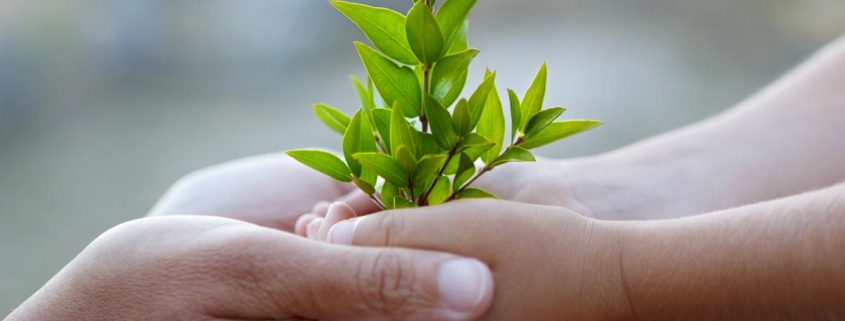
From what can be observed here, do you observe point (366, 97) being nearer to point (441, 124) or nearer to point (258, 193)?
point (441, 124)

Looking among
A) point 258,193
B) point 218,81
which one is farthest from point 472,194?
point 218,81

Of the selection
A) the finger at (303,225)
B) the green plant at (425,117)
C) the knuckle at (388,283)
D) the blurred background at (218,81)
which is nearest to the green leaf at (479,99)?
the green plant at (425,117)

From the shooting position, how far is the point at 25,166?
1.76 meters

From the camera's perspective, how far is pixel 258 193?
842mm

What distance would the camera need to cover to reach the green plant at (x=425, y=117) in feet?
1.73

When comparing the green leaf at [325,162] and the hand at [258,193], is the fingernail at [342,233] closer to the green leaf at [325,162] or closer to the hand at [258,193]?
the green leaf at [325,162]

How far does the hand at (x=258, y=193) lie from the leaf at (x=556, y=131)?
10.6 inches

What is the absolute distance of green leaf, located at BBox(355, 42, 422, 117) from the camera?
1.80 feet

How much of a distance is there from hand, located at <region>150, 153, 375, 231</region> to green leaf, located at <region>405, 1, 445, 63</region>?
0.94 ft

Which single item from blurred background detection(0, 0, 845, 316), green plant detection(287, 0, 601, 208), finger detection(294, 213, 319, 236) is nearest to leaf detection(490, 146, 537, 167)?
green plant detection(287, 0, 601, 208)

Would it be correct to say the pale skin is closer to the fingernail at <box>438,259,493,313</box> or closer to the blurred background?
the fingernail at <box>438,259,493,313</box>

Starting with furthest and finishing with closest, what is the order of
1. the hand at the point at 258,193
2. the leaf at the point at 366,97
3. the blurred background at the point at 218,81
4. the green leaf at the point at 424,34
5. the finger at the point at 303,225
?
the blurred background at the point at 218,81 → the hand at the point at 258,193 → the finger at the point at 303,225 → the leaf at the point at 366,97 → the green leaf at the point at 424,34

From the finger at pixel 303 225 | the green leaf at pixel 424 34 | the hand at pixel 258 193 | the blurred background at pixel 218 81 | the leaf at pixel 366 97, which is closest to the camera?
the green leaf at pixel 424 34

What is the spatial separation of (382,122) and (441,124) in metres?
0.06
